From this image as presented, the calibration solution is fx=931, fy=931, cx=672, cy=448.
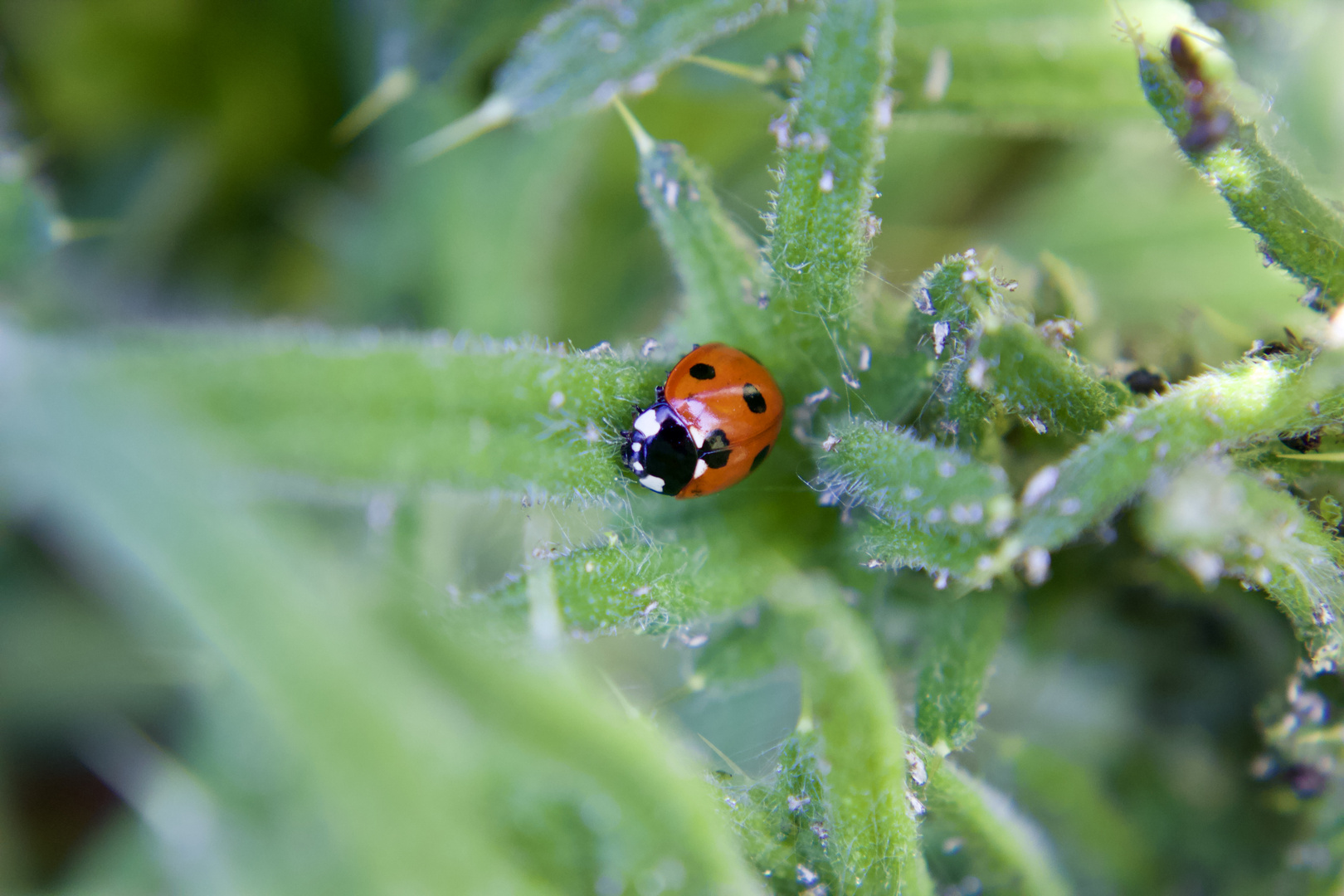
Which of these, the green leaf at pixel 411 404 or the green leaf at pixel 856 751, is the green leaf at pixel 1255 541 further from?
the green leaf at pixel 411 404

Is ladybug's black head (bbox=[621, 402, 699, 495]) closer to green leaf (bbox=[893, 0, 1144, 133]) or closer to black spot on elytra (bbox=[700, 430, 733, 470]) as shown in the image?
black spot on elytra (bbox=[700, 430, 733, 470])

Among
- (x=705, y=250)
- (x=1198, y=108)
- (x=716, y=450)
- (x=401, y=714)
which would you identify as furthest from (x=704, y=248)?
(x=401, y=714)

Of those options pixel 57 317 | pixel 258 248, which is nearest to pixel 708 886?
pixel 57 317

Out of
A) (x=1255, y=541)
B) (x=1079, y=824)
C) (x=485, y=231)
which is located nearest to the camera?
(x=1255, y=541)

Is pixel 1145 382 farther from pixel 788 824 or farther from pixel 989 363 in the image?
pixel 788 824

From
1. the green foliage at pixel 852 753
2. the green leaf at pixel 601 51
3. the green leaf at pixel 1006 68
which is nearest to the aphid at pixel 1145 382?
the green foliage at pixel 852 753

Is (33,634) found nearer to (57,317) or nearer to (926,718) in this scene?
(57,317)
